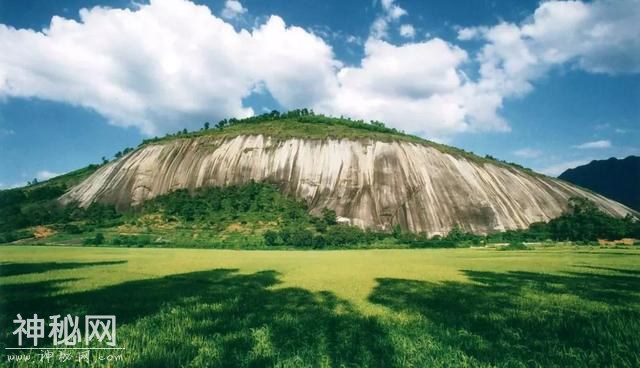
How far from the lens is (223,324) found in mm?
8266

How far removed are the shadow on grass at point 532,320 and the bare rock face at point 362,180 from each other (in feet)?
231

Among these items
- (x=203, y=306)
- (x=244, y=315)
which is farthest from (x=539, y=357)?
(x=203, y=306)

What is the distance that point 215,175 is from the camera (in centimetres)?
10100

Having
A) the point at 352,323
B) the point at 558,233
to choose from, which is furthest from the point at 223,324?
the point at 558,233

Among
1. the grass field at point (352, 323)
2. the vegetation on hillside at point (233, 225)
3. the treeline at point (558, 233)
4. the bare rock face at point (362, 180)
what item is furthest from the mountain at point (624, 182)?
the grass field at point (352, 323)

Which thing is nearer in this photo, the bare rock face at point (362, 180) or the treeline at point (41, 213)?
the treeline at point (41, 213)

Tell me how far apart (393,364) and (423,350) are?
1.01m

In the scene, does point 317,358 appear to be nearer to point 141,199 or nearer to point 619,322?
point 619,322

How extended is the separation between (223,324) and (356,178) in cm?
8671

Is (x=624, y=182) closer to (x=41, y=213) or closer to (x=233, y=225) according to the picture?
(x=233, y=225)

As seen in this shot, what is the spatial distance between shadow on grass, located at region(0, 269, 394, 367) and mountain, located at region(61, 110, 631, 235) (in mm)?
73908

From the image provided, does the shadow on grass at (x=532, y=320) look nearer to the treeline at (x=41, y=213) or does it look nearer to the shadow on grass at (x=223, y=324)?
the shadow on grass at (x=223, y=324)

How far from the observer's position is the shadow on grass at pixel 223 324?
235 inches

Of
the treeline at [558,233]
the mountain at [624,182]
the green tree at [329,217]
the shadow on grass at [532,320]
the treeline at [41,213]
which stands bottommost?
the treeline at [558,233]
